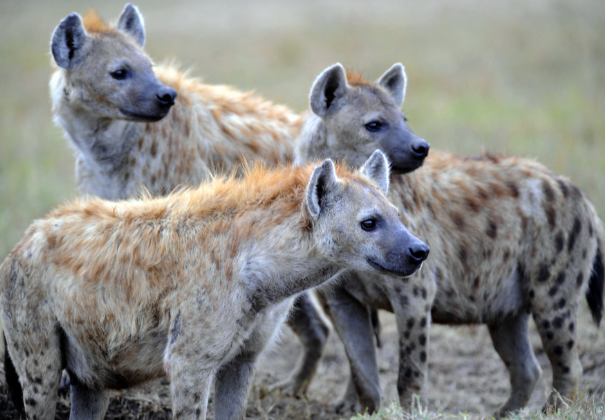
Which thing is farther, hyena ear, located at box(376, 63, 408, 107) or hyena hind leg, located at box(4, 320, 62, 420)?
hyena ear, located at box(376, 63, 408, 107)

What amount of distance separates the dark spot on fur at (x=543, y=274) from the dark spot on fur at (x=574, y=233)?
175 millimetres

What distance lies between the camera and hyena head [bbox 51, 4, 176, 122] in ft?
14.0

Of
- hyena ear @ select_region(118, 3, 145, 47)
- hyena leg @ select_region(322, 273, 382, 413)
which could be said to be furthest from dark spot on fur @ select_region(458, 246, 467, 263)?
hyena ear @ select_region(118, 3, 145, 47)

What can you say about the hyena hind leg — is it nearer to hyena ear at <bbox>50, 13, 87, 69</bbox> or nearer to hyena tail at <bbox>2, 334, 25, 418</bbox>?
hyena tail at <bbox>2, 334, 25, 418</bbox>

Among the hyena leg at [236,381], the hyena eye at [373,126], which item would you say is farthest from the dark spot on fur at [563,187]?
the hyena leg at [236,381]

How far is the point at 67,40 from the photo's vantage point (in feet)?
14.4

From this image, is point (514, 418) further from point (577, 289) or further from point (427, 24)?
point (427, 24)

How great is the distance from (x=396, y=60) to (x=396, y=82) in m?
8.57

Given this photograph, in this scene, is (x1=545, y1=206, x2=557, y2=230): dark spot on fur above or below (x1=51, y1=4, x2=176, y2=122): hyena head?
below

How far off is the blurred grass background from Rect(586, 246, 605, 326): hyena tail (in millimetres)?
2604

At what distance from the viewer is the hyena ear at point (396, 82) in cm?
441

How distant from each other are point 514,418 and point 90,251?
78.9 inches

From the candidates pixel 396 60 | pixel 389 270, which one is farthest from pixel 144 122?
pixel 396 60

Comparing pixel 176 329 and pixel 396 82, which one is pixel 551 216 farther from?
pixel 176 329
